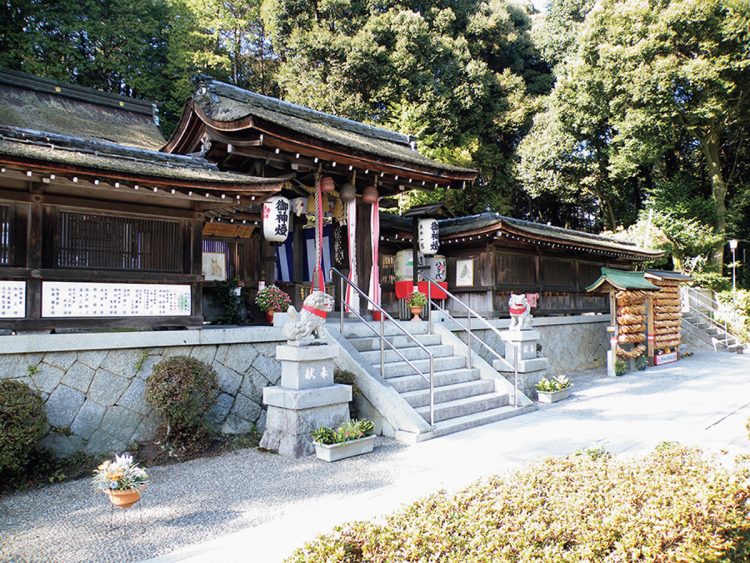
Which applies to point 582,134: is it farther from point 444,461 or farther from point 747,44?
point 444,461

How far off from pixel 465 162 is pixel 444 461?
18.2m

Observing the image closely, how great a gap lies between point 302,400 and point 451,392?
319cm

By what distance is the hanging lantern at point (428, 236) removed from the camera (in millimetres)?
13125

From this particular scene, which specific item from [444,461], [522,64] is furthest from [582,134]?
[444,461]

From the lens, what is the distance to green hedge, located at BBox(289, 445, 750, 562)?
307 cm

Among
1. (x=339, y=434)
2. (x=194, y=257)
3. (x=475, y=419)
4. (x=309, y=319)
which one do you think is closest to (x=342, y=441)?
(x=339, y=434)

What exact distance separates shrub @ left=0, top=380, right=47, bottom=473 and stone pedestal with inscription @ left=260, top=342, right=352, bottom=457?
2738 millimetres

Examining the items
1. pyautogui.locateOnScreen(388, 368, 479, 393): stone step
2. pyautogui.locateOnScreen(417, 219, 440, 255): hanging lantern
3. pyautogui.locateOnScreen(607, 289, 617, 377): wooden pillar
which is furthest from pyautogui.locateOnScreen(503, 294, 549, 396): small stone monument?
pyautogui.locateOnScreen(607, 289, 617, 377): wooden pillar

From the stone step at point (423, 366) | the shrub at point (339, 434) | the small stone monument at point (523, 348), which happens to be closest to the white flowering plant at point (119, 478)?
the shrub at point (339, 434)

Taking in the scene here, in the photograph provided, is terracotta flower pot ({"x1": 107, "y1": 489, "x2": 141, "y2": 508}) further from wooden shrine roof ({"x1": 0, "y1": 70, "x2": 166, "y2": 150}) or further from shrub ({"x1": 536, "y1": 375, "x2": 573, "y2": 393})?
wooden shrine roof ({"x1": 0, "y1": 70, "x2": 166, "y2": 150})

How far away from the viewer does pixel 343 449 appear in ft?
21.9

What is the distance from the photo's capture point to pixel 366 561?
3.05 meters

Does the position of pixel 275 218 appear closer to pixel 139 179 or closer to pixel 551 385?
pixel 139 179

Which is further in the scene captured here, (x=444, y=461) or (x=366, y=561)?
(x=444, y=461)
